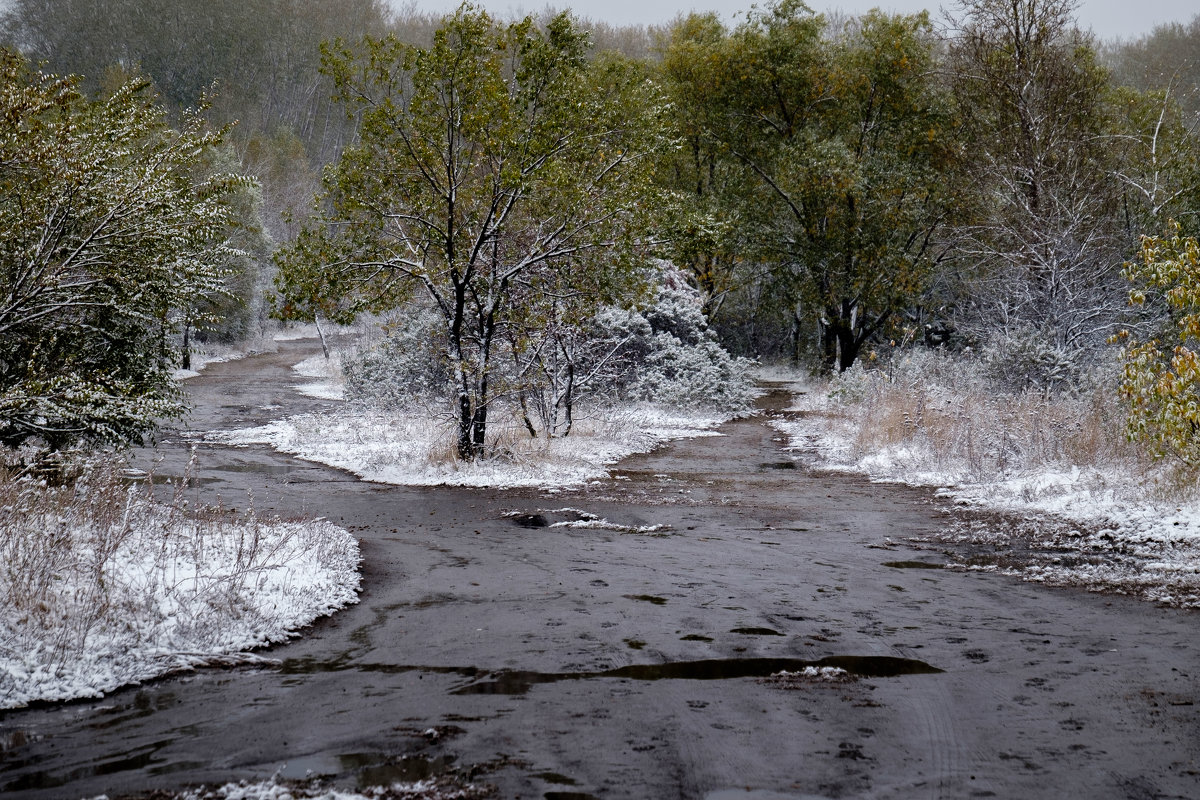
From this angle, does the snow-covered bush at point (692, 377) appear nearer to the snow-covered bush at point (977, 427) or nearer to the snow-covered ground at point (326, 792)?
the snow-covered bush at point (977, 427)

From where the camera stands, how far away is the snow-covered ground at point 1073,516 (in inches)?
300

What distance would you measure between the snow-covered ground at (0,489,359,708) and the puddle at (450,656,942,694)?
1.69 metres

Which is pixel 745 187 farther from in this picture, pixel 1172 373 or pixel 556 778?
pixel 556 778

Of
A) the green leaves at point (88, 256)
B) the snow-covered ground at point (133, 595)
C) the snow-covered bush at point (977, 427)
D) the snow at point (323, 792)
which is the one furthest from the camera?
the snow-covered bush at point (977, 427)

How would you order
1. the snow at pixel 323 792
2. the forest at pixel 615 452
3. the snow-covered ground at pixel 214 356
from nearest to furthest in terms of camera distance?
the snow at pixel 323 792 → the forest at pixel 615 452 → the snow-covered ground at pixel 214 356

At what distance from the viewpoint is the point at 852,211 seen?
92.6 ft

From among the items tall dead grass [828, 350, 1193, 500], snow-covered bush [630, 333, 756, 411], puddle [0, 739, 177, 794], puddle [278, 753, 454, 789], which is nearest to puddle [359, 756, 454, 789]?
puddle [278, 753, 454, 789]

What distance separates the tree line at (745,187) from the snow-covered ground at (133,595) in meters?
5.93

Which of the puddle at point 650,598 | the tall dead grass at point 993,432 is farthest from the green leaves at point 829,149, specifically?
the puddle at point 650,598

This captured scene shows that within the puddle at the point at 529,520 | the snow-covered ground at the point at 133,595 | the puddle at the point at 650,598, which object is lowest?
the puddle at the point at 529,520

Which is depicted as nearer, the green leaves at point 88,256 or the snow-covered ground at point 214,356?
the green leaves at point 88,256

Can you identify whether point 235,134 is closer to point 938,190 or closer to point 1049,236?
point 938,190

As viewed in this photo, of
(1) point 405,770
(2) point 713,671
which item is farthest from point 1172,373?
(1) point 405,770

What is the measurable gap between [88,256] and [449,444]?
253 inches
